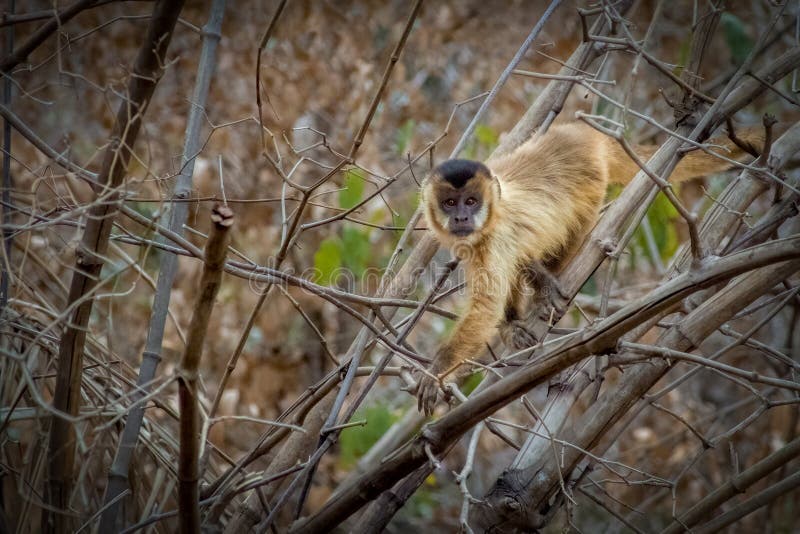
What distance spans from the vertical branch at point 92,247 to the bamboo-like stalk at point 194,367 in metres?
0.33

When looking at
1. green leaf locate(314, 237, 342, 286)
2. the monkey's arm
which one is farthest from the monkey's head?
green leaf locate(314, 237, 342, 286)

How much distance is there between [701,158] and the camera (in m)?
4.14

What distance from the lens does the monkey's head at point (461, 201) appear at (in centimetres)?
395

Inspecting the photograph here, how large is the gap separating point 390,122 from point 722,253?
15.8 ft

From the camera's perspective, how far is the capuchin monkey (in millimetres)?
3955

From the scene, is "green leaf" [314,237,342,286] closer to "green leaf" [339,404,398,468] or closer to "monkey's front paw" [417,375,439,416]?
"green leaf" [339,404,398,468]

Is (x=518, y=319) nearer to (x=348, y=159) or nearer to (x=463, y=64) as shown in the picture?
(x=348, y=159)

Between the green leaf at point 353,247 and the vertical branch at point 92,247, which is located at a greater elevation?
the green leaf at point 353,247

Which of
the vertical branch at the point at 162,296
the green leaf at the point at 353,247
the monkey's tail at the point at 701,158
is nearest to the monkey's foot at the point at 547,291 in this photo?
the monkey's tail at the point at 701,158

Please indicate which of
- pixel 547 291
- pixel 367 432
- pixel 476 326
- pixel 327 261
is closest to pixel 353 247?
pixel 327 261

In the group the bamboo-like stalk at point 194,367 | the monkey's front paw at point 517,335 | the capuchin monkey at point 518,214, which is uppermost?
the capuchin monkey at point 518,214

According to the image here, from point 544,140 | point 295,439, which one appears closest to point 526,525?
point 295,439

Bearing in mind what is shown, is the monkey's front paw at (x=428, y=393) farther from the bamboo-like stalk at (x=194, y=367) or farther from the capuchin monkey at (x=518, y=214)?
the bamboo-like stalk at (x=194, y=367)

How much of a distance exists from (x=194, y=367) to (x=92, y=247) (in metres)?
0.61
